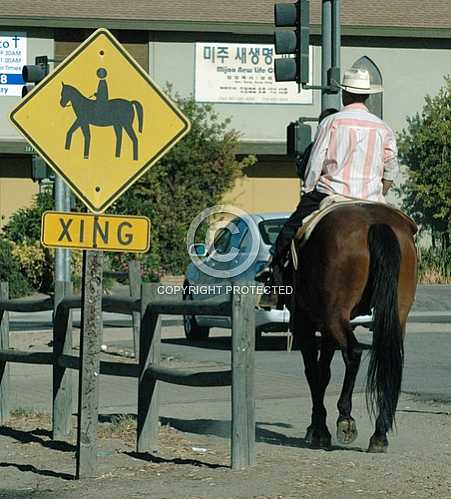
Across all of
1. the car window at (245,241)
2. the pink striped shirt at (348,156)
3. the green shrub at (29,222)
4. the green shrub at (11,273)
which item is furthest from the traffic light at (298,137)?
the green shrub at (29,222)

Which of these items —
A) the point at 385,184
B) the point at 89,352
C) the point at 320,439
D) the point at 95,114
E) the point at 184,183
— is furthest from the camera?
the point at 184,183

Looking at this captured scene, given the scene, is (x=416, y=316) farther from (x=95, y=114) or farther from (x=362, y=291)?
(x=95, y=114)

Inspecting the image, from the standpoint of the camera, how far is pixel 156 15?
34625 mm

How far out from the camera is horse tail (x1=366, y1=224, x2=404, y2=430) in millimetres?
8742

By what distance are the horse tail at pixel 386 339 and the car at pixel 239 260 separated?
274 inches

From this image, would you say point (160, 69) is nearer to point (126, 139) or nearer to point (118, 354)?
point (118, 354)

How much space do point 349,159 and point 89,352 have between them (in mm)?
2466

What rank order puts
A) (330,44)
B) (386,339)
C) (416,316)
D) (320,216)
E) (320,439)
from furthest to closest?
(416,316)
(330,44)
(320,439)
(320,216)
(386,339)

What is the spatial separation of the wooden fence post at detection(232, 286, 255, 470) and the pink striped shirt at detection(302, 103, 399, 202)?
4.77ft

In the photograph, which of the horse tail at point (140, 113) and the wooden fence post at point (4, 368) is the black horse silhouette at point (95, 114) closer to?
the horse tail at point (140, 113)

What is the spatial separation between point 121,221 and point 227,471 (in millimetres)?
1748

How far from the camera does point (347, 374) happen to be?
355 inches

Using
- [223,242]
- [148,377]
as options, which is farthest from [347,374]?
[223,242]

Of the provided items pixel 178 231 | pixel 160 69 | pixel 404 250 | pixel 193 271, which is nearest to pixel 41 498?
pixel 404 250
